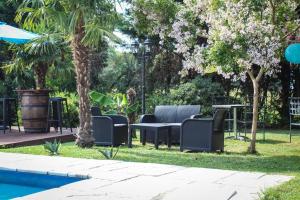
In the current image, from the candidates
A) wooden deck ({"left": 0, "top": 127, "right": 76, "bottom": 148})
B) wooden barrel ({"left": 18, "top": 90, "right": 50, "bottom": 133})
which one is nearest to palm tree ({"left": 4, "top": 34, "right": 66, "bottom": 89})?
wooden barrel ({"left": 18, "top": 90, "right": 50, "bottom": 133})

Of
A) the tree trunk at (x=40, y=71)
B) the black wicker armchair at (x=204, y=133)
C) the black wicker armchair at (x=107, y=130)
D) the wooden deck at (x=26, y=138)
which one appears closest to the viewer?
the black wicker armchair at (x=204, y=133)

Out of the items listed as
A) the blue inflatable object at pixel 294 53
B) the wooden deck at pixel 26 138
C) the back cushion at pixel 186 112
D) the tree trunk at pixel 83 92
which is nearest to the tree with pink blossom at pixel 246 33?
the blue inflatable object at pixel 294 53

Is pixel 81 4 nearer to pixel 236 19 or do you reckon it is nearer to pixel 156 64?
pixel 236 19

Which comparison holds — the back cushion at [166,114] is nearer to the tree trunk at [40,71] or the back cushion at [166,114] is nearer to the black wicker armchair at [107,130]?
the black wicker armchair at [107,130]

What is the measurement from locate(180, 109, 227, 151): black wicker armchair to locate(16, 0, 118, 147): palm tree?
1.89m

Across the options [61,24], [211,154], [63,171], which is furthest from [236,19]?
[63,171]

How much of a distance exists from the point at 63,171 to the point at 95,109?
13.1 feet

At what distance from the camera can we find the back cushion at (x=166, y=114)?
9.98 m

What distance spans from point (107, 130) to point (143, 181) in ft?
13.8

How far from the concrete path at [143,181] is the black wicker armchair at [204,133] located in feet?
7.01

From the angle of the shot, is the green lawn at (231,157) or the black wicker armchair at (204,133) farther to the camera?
the black wicker armchair at (204,133)

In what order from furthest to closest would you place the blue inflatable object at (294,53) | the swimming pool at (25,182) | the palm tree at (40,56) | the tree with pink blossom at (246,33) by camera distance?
the palm tree at (40,56)
the tree with pink blossom at (246,33)
the blue inflatable object at (294,53)
the swimming pool at (25,182)

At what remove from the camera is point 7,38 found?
1019 cm

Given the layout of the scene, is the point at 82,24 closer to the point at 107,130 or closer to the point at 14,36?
the point at 107,130
